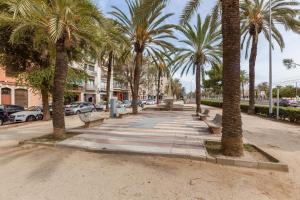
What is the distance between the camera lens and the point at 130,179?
17.1ft

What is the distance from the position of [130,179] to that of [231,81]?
13.2ft

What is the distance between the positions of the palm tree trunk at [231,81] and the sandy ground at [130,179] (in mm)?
1124

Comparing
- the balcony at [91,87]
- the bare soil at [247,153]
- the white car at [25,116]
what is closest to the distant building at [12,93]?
the white car at [25,116]

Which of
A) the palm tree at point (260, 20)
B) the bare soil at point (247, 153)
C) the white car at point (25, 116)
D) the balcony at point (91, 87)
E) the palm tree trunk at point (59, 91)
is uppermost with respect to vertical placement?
the palm tree at point (260, 20)

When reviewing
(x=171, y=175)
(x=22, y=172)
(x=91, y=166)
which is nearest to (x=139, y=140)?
(x=91, y=166)

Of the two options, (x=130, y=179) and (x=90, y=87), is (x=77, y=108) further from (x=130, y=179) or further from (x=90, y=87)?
(x=90, y=87)

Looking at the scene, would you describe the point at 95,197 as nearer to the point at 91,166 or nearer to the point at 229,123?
the point at 91,166

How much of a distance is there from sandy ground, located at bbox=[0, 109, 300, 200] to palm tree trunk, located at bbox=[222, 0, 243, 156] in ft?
3.69

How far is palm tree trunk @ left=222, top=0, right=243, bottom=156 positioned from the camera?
697cm

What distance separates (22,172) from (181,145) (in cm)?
483

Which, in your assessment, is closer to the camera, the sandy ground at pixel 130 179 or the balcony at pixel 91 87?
the sandy ground at pixel 130 179

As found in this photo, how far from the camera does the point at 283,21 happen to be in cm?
2217

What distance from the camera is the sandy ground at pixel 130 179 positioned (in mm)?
4465

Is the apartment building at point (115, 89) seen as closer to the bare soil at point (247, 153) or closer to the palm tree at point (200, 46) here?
the palm tree at point (200, 46)
